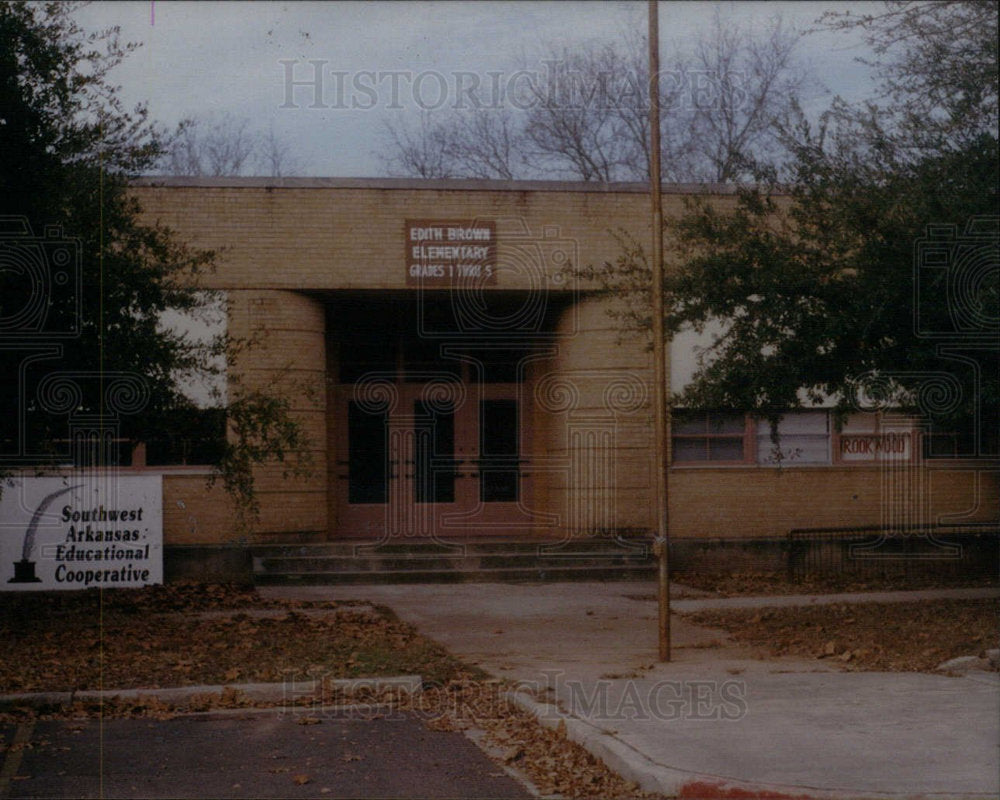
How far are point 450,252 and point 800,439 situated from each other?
20.9 feet

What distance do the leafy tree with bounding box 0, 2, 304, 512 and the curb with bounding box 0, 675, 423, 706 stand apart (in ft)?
13.1

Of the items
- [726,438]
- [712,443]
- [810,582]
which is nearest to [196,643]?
[810,582]

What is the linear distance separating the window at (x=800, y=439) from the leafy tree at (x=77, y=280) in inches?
358

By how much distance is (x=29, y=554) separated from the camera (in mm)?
17172

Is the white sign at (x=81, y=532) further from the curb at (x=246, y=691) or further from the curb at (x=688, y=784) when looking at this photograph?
the curb at (x=688, y=784)

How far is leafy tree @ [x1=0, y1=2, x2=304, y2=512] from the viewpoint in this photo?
12094mm

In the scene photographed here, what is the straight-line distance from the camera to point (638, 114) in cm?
2989

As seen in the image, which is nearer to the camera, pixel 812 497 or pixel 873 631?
pixel 873 631

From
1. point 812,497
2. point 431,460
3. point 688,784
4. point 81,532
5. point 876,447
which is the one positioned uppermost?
point 876,447

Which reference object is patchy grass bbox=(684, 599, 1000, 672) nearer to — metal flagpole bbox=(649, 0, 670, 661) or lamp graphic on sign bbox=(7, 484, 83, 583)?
Answer: metal flagpole bbox=(649, 0, 670, 661)

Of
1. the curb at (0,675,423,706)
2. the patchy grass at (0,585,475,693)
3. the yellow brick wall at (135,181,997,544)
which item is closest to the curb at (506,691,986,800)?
the curb at (0,675,423,706)

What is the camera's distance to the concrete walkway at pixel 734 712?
22.5 ft

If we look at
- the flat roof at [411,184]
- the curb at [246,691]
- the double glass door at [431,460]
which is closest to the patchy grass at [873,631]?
the curb at [246,691]

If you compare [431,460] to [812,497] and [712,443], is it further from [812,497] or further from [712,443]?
[812,497]
